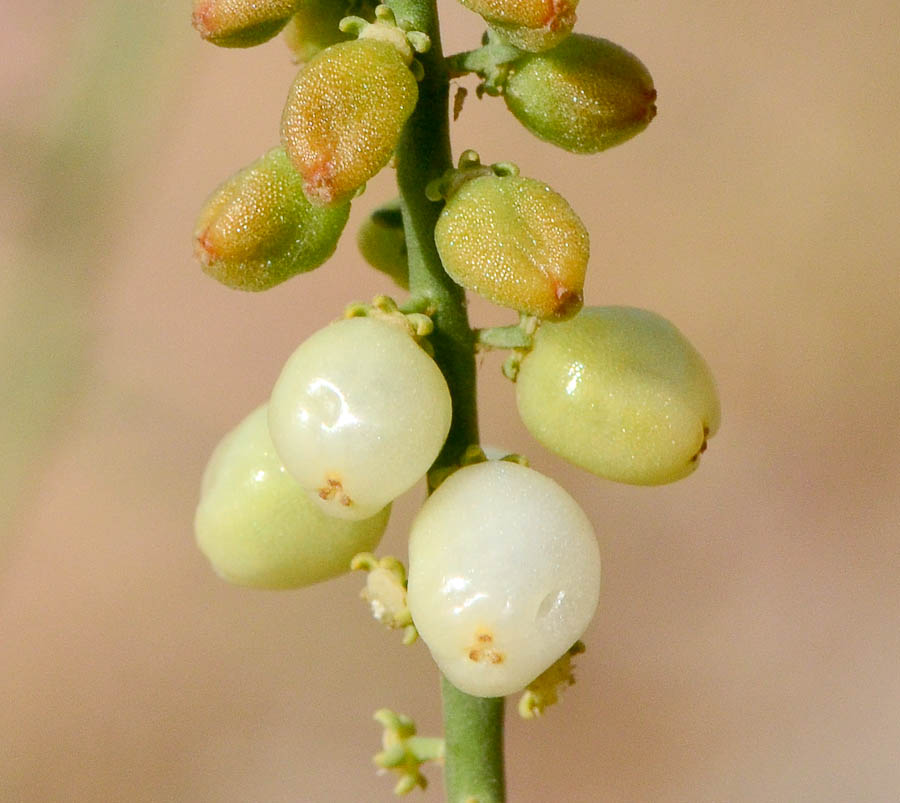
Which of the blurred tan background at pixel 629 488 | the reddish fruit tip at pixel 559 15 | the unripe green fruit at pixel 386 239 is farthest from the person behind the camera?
the blurred tan background at pixel 629 488

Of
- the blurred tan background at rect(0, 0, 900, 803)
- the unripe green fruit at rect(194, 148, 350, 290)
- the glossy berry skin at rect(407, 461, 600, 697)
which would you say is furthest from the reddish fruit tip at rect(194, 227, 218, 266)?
the blurred tan background at rect(0, 0, 900, 803)

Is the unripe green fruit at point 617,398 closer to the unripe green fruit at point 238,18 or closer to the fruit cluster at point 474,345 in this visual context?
the fruit cluster at point 474,345

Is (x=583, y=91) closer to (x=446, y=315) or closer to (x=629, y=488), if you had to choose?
(x=446, y=315)

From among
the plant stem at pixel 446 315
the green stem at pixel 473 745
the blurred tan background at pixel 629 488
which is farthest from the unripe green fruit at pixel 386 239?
the blurred tan background at pixel 629 488

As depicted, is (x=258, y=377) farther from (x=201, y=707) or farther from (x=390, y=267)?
(x=390, y=267)

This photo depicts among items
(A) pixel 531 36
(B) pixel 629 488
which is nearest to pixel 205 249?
(A) pixel 531 36

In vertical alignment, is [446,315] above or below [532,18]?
below

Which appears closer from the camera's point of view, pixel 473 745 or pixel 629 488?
pixel 473 745
